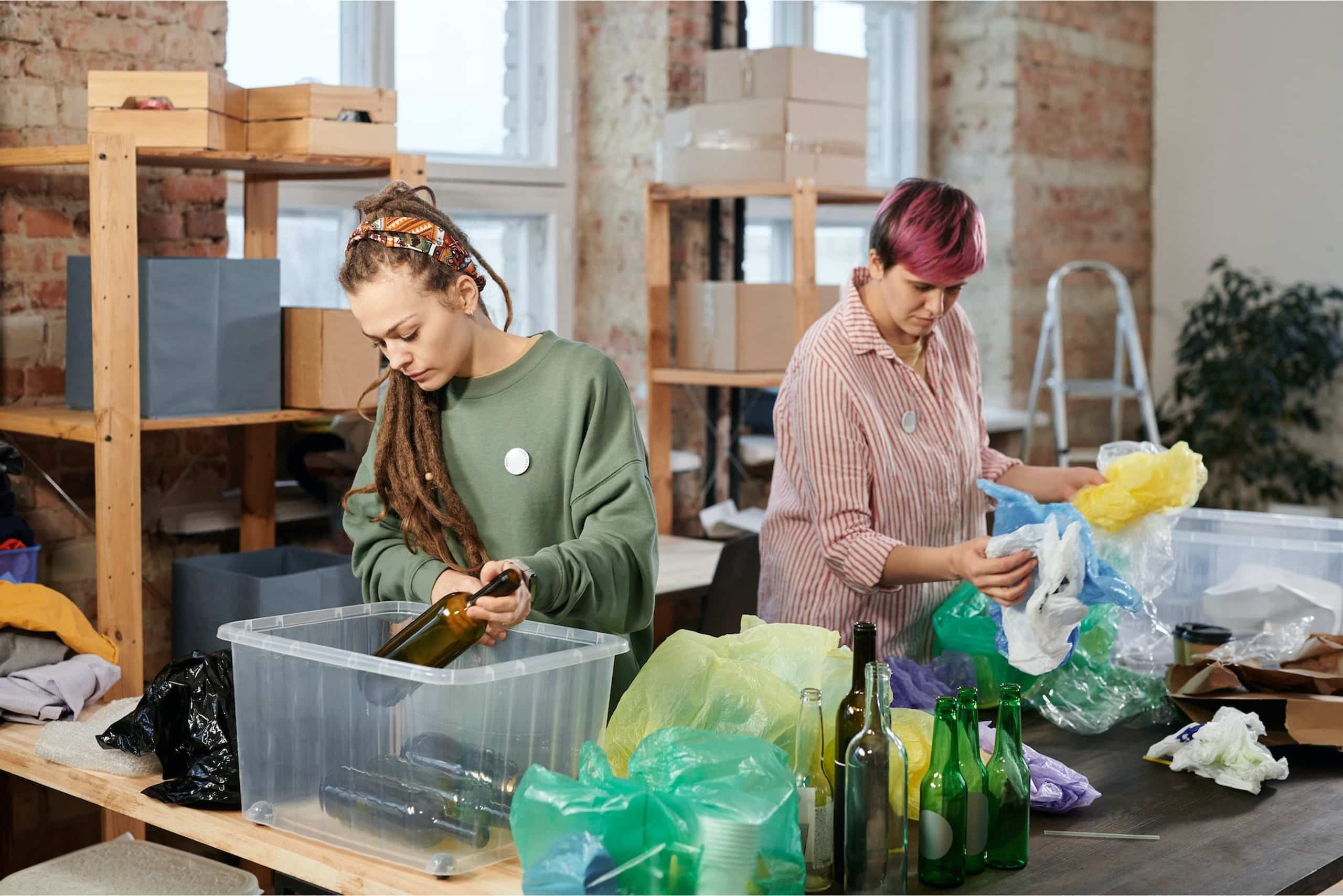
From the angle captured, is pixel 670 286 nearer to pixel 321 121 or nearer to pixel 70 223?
pixel 321 121

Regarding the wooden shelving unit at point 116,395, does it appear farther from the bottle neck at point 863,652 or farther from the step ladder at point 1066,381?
the step ladder at point 1066,381

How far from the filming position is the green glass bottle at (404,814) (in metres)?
1.48

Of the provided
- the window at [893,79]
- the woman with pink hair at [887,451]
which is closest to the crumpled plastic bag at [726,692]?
the woman with pink hair at [887,451]

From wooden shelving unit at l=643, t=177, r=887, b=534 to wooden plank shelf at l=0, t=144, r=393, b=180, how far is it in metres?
0.97

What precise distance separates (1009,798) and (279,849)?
792 mm

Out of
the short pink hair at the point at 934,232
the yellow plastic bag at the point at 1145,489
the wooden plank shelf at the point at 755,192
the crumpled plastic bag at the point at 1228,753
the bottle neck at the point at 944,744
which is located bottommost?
the crumpled plastic bag at the point at 1228,753

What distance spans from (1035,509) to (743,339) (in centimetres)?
173

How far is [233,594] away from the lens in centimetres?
288

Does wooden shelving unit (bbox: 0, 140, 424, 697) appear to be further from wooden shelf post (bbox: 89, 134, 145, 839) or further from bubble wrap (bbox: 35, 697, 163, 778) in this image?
bubble wrap (bbox: 35, 697, 163, 778)

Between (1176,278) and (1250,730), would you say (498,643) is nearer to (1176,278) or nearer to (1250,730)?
(1250,730)

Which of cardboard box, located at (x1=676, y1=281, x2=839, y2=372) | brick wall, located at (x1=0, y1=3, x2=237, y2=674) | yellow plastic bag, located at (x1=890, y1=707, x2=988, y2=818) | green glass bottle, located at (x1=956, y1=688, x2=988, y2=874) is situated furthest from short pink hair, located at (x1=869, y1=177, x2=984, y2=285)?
brick wall, located at (x1=0, y1=3, x2=237, y2=674)

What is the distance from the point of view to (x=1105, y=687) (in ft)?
7.00

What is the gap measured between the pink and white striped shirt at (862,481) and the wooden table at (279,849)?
96cm

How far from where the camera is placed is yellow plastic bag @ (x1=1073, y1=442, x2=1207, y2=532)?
2.16 meters
